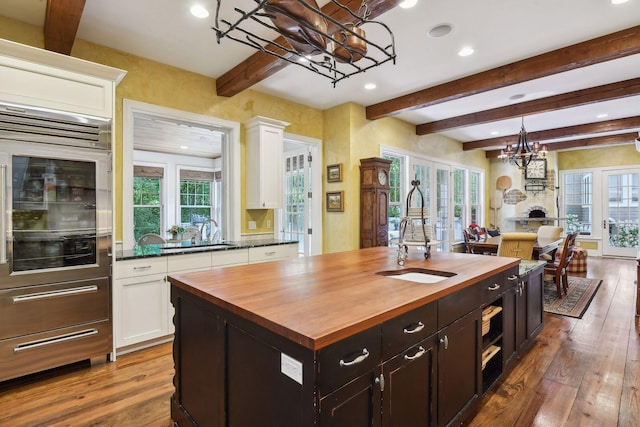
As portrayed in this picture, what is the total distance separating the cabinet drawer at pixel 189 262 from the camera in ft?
10.2

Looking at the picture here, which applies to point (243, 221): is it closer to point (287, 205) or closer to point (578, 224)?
point (287, 205)

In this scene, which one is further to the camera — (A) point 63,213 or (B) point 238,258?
(B) point 238,258

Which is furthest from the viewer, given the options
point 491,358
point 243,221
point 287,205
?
point 287,205

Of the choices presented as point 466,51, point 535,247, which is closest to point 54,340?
point 466,51

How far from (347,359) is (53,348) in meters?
2.51

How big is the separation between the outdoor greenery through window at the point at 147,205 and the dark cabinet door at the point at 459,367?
7255mm

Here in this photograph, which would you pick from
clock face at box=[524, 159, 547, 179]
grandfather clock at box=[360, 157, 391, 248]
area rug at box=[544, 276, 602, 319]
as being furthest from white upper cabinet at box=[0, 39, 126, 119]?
clock face at box=[524, 159, 547, 179]

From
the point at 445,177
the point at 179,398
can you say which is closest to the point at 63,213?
the point at 179,398

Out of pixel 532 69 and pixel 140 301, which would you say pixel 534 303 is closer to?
pixel 532 69

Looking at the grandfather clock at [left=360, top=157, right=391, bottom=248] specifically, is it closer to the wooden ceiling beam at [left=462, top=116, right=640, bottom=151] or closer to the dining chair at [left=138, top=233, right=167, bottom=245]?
the dining chair at [left=138, top=233, right=167, bottom=245]

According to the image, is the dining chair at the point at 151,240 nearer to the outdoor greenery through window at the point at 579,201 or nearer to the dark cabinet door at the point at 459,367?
the dark cabinet door at the point at 459,367

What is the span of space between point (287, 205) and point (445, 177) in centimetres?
361

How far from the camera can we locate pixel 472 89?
13.1 ft

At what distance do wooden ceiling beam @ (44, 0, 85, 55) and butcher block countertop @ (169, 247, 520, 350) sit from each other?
2097 mm
